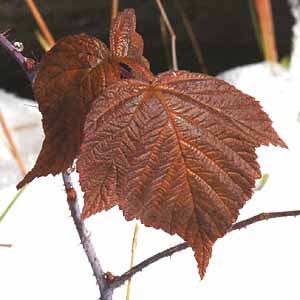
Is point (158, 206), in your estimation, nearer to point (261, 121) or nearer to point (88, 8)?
point (261, 121)

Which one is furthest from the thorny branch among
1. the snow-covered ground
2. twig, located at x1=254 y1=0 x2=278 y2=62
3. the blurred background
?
the blurred background

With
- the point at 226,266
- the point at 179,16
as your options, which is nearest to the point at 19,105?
the point at 179,16

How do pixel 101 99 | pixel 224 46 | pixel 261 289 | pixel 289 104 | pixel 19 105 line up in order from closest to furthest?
pixel 101 99 < pixel 261 289 < pixel 289 104 < pixel 19 105 < pixel 224 46

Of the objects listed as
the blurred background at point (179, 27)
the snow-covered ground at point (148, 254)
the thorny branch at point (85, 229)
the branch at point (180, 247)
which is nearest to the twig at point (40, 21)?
the snow-covered ground at point (148, 254)

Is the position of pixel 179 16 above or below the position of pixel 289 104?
above

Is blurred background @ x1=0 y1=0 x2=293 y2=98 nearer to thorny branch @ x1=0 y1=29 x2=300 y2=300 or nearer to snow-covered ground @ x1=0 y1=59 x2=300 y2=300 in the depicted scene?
snow-covered ground @ x1=0 y1=59 x2=300 y2=300

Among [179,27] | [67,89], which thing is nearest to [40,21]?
[67,89]

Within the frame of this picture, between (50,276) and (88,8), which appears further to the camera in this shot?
(88,8)

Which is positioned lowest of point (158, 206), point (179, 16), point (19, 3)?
point (158, 206)
